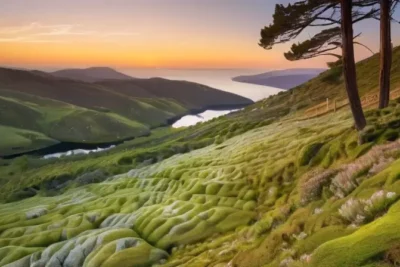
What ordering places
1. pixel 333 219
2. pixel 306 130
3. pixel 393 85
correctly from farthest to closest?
1. pixel 393 85
2. pixel 306 130
3. pixel 333 219

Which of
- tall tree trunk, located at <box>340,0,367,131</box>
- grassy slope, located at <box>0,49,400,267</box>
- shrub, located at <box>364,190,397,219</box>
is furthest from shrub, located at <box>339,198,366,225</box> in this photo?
tall tree trunk, located at <box>340,0,367,131</box>

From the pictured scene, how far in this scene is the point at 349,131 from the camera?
34.8 m

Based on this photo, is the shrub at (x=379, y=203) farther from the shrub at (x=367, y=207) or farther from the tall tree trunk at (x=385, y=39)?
the tall tree trunk at (x=385, y=39)

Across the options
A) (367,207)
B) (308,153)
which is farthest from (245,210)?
(367,207)

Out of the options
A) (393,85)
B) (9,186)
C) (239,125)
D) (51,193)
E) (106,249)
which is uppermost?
(393,85)

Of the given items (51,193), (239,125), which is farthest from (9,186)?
(239,125)

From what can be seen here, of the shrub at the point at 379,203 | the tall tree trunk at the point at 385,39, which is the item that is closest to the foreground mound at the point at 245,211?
the shrub at the point at 379,203

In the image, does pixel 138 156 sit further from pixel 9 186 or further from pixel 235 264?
pixel 235 264

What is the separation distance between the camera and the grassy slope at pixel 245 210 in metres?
13.5

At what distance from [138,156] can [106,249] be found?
66804mm

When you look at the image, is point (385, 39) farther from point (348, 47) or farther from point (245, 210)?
point (245, 210)

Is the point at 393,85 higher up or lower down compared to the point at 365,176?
higher up

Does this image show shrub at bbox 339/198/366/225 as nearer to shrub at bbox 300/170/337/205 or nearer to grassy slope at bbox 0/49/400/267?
grassy slope at bbox 0/49/400/267

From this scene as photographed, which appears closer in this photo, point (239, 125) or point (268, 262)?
point (268, 262)
